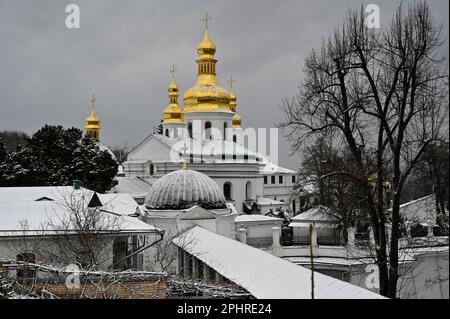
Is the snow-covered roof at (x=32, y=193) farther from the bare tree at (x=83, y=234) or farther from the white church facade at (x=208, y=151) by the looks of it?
the white church facade at (x=208, y=151)

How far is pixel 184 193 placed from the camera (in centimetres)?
1994

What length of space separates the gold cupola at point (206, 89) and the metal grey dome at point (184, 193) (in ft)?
66.6

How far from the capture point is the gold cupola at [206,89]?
40.8 metres

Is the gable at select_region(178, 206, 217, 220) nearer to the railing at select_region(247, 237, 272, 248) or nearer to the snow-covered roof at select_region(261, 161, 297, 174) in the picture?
the railing at select_region(247, 237, 272, 248)

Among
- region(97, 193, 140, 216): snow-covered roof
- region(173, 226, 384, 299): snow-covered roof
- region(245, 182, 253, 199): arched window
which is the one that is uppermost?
region(245, 182, 253, 199): arched window

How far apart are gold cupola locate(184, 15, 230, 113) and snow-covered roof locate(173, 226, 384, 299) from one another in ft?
87.2

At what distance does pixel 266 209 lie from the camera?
38.9m

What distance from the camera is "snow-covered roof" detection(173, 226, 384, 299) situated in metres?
7.70

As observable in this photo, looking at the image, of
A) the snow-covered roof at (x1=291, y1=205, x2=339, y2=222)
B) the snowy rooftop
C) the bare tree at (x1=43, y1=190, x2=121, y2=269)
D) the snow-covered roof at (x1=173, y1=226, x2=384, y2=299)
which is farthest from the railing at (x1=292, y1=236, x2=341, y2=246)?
the snowy rooftop

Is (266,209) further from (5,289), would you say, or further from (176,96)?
(5,289)

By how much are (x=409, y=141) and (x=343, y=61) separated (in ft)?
7.51

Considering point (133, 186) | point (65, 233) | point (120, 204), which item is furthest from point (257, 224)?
point (65, 233)

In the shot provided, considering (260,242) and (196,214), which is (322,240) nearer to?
(260,242)

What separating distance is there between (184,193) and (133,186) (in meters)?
16.2
